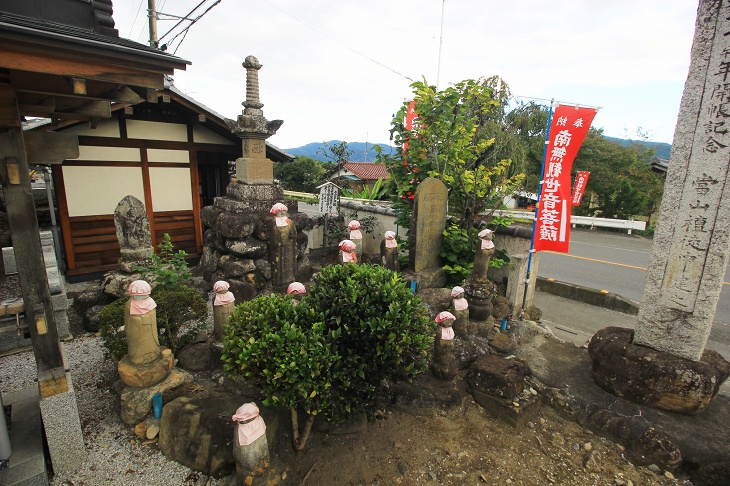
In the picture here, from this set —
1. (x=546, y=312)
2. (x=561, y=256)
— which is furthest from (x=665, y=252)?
(x=561, y=256)

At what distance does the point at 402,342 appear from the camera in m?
3.57

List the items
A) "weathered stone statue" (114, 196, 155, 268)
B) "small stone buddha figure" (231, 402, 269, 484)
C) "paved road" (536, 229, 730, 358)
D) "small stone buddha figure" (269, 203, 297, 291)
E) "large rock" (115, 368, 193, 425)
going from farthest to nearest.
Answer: "paved road" (536, 229, 730, 358) → "small stone buddha figure" (269, 203, 297, 291) → "weathered stone statue" (114, 196, 155, 268) → "large rock" (115, 368, 193, 425) → "small stone buddha figure" (231, 402, 269, 484)

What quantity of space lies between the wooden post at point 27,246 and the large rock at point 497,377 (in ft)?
15.1

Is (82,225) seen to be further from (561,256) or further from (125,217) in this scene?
(561,256)

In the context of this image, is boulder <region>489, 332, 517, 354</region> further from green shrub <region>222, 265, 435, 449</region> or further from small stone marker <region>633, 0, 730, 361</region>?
green shrub <region>222, 265, 435, 449</region>

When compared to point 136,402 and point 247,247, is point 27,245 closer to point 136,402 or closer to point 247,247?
point 136,402

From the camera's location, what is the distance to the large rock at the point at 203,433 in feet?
11.5

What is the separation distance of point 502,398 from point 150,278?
582 cm

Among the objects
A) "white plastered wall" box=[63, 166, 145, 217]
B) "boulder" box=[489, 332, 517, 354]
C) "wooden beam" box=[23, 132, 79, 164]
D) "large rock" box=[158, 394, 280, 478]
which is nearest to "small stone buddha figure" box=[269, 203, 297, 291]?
"large rock" box=[158, 394, 280, 478]

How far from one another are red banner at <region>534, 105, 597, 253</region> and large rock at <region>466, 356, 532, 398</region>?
300 cm

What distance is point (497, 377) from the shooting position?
4.57 m

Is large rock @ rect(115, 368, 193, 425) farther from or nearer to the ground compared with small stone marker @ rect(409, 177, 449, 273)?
nearer to the ground

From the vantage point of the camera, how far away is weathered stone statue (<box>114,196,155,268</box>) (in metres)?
6.07

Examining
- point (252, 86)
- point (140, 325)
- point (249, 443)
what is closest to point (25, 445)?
point (140, 325)
